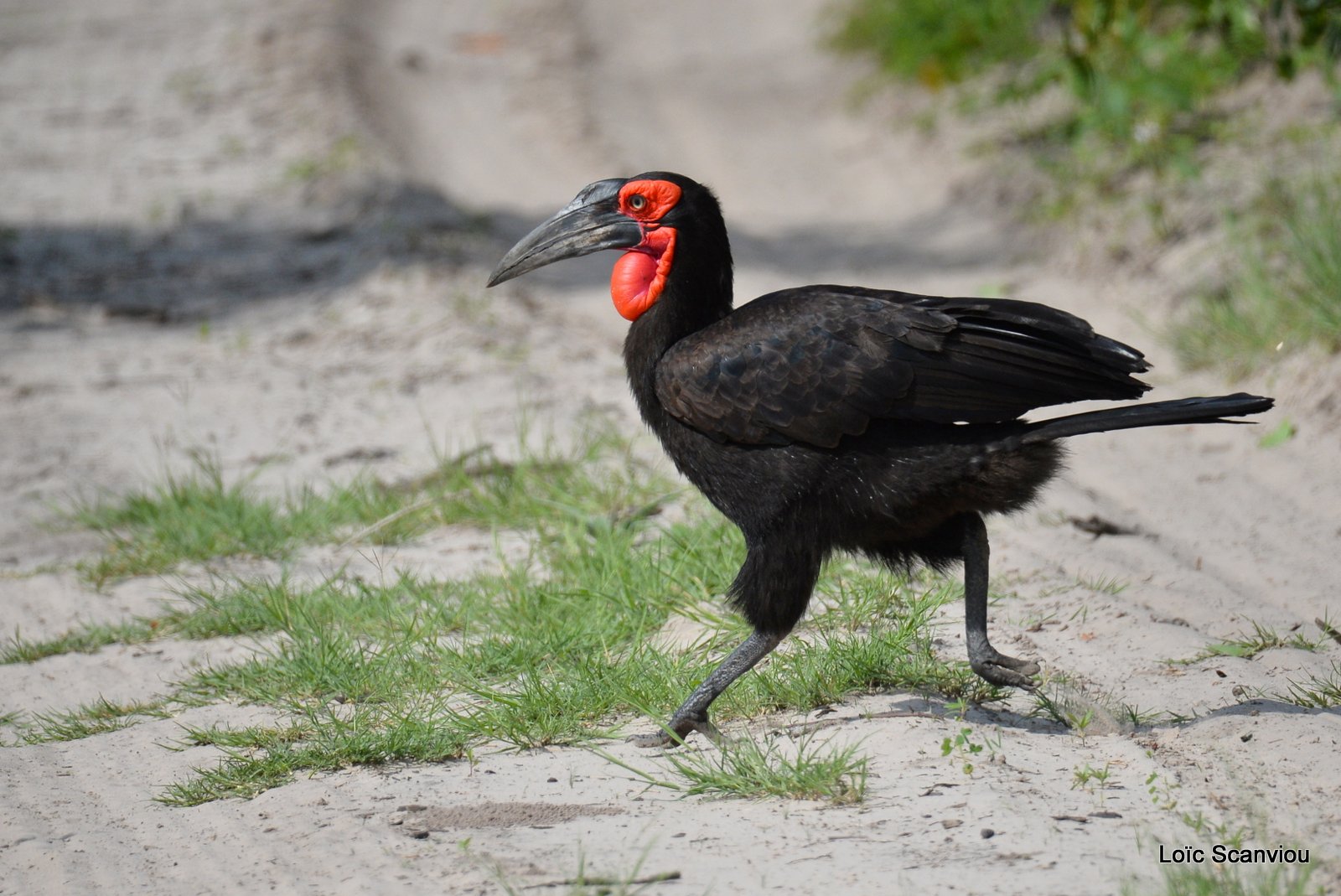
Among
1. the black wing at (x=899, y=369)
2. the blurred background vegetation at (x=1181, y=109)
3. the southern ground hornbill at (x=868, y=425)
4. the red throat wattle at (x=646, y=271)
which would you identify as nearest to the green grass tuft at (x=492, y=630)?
the southern ground hornbill at (x=868, y=425)

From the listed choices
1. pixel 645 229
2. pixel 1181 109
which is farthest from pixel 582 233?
pixel 1181 109

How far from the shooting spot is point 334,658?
11.9ft

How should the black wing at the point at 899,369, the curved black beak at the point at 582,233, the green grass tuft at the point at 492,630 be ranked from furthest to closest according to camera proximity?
the curved black beak at the point at 582,233, the green grass tuft at the point at 492,630, the black wing at the point at 899,369

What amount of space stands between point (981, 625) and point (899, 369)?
684 mm

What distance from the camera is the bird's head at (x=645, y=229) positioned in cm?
350

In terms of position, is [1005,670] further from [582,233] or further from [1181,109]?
[1181,109]

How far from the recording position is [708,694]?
10.5 ft

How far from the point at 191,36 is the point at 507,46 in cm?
300

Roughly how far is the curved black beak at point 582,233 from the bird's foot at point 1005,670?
4.70 feet

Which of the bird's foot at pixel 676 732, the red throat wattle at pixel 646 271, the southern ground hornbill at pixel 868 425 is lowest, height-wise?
the bird's foot at pixel 676 732

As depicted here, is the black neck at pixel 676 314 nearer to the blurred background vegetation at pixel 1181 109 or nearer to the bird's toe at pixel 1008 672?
the bird's toe at pixel 1008 672

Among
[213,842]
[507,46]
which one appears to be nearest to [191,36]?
[507,46]

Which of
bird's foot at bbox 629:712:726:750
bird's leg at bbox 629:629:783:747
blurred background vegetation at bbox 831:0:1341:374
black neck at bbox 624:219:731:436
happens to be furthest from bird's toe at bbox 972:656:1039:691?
blurred background vegetation at bbox 831:0:1341:374

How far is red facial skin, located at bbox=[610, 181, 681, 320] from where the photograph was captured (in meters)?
3.50
